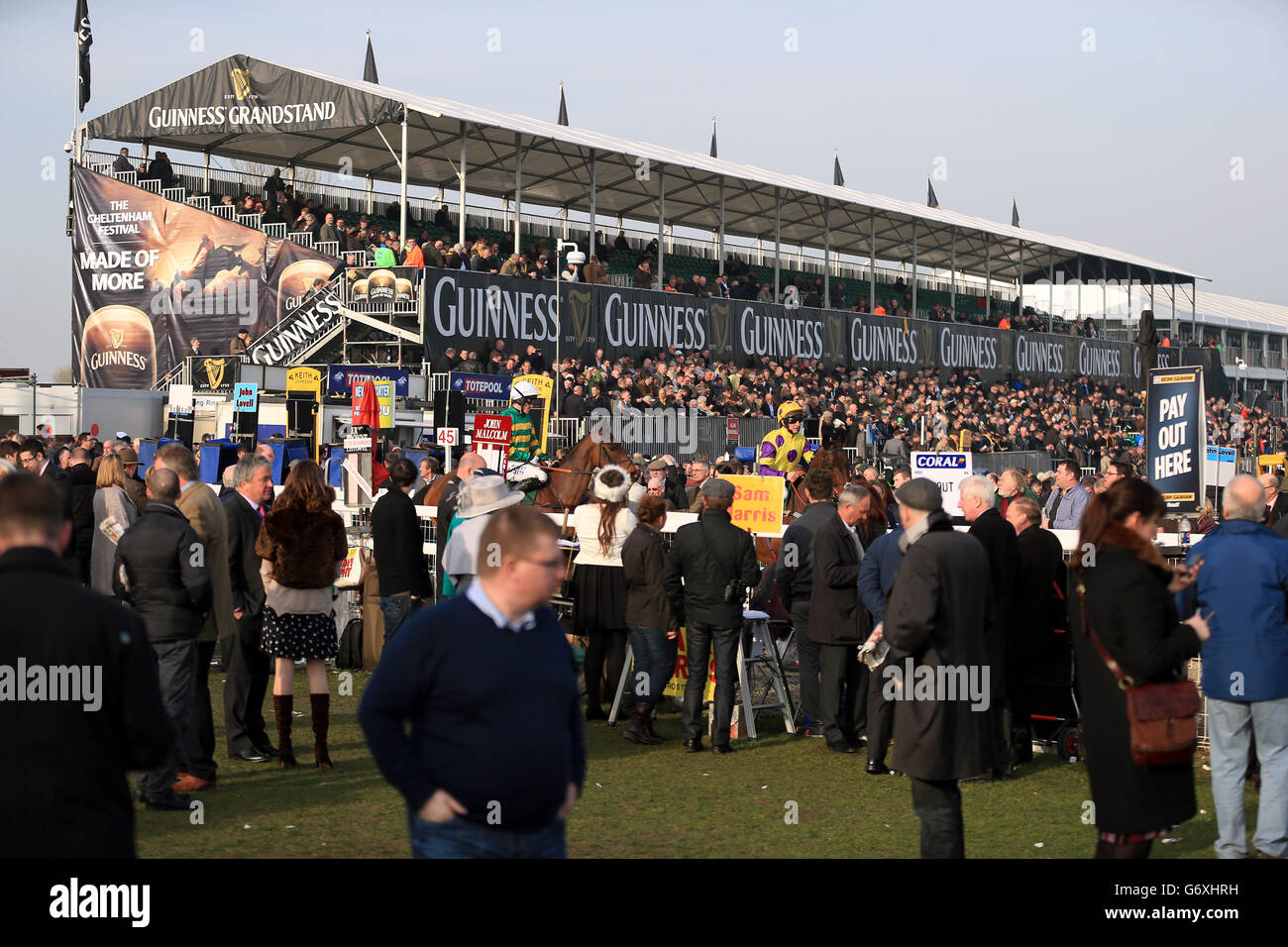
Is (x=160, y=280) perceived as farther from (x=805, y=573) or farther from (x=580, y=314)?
(x=805, y=573)

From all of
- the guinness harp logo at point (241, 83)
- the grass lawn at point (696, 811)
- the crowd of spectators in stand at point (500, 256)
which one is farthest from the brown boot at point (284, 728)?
the guinness harp logo at point (241, 83)

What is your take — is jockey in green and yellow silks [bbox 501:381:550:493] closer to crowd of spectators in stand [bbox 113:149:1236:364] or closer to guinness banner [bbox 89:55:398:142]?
crowd of spectators in stand [bbox 113:149:1236:364]

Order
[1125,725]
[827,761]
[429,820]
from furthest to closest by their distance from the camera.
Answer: [827,761] < [1125,725] < [429,820]

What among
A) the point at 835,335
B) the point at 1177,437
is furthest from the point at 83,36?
the point at 1177,437

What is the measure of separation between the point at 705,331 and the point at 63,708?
31.0m

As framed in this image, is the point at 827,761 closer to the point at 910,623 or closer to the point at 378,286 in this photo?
the point at 910,623

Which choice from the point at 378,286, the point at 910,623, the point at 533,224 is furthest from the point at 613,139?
the point at 910,623

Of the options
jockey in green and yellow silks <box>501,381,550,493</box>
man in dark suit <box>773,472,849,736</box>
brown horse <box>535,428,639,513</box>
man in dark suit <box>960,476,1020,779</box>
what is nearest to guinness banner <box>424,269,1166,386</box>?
jockey in green and yellow silks <box>501,381,550,493</box>

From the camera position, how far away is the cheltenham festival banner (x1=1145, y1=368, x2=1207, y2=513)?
1168 cm

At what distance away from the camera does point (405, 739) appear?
3.89 metres

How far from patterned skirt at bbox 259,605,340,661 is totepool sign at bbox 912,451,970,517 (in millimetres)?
6160

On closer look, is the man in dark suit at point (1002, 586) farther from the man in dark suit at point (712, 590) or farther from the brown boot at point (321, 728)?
the brown boot at point (321, 728)

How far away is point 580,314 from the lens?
30.5 m

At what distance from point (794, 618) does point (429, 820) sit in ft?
22.8
